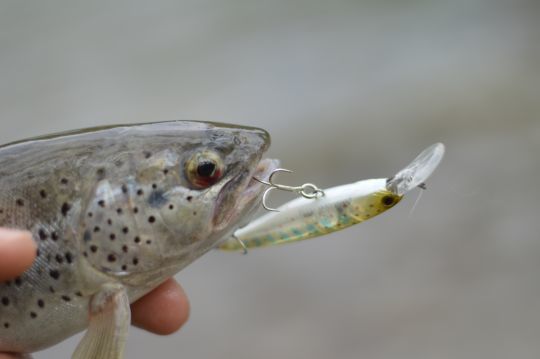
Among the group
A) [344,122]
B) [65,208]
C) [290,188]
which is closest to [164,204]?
[65,208]

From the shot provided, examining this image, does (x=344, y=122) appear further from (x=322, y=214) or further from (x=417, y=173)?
(x=417, y=173)

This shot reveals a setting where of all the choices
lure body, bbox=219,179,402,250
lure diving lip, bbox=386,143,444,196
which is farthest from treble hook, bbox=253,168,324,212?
lure diving lip, bbox=386,143,444,196

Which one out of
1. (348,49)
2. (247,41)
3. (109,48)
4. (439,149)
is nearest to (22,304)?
(439,149)

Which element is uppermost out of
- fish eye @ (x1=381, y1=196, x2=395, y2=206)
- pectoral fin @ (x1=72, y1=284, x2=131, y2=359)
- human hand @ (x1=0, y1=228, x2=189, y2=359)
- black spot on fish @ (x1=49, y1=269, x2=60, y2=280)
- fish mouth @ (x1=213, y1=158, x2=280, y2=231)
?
fish mouth @ (x1=213, y1=158, x2=280, y2=231)

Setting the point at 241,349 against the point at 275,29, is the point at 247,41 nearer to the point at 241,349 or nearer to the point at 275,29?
the point at 275,29

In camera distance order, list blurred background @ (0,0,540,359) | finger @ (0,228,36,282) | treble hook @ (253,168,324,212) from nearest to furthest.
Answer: finger @ (0,228,36,282), treble hook @ (253,168,324,212), blurred background @ (0,0,540,359)

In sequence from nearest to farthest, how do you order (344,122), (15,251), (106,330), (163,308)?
(15,251), (106,330), (163,308), (344,122)

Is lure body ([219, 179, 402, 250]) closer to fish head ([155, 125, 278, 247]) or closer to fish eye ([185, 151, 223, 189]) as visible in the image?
fish head ([155, 125, 278, 247])

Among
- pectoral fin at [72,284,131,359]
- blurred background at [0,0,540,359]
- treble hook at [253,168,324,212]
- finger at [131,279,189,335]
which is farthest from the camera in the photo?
blurred background at [0,0,540,359]
